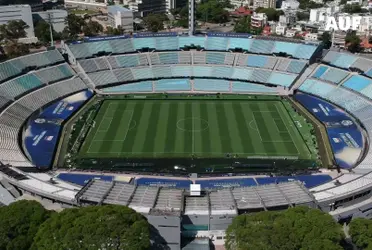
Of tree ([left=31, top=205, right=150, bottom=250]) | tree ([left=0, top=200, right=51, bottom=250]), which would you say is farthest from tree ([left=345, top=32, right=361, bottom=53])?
tree ([left=0, top=200, right=51, bottom=250])

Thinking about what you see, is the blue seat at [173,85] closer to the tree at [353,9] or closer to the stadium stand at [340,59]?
the stadium stand at [340,59]

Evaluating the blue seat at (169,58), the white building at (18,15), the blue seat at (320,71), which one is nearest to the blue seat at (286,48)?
the blue seat at (320,71)

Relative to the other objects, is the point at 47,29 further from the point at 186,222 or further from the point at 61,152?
the point at 186,222

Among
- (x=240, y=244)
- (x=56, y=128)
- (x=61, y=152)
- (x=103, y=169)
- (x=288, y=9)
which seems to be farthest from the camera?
(x=288, y=9)

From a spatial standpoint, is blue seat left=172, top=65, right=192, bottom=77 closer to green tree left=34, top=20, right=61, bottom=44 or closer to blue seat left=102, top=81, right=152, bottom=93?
blue seat left=102, top=81, right=152, bottom=93

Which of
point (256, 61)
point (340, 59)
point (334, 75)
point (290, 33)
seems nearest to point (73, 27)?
point (256, 61)

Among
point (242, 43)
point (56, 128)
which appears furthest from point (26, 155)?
Answer: point (242, 43)
